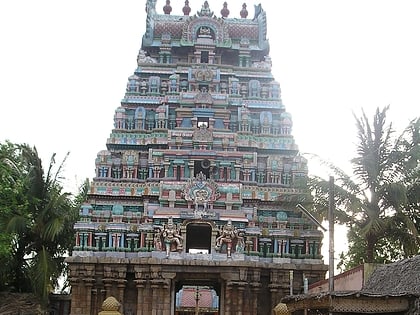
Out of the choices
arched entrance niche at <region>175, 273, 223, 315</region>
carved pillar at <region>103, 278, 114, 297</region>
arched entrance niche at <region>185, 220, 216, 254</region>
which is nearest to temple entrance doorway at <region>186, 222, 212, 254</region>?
arched entrance niche at <region>185, 220, 216, 254</region>

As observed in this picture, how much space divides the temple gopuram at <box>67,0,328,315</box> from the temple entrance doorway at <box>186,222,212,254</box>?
0.29 feet

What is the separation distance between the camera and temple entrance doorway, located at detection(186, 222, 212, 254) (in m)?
26.5

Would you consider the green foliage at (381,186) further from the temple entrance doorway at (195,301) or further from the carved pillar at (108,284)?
the temple entrance doorway at (195,301)

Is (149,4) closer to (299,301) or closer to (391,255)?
(391,255)

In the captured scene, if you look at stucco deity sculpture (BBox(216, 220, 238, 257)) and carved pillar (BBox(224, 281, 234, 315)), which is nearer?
carved pillar (BBox(224, 281, 234, 315))

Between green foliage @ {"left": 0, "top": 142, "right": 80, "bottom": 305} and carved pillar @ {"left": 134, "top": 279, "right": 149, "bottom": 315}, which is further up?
green foliage @ {"left": 0, "top": 142, "right": 80, "bottom": 305}

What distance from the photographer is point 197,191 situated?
2673 centimetres

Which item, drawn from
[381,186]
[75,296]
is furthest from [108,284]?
[381,186]

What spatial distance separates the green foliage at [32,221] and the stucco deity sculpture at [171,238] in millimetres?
4499

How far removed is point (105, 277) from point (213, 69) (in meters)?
11.1

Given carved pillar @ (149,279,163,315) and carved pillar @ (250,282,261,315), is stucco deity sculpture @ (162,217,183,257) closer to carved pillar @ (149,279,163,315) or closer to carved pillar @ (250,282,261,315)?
carved pillar @ (149,279,163,315)

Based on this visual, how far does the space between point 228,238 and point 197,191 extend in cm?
238

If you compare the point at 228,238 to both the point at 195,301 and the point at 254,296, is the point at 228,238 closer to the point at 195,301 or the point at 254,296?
the point at 254,296

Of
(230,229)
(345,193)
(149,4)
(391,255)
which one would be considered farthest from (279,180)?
(149,4)
